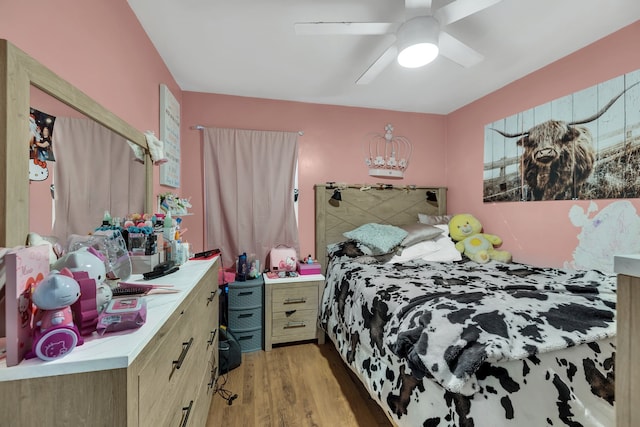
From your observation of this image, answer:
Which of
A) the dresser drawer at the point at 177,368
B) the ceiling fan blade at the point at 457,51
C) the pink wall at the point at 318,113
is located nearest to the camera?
the dresser drawer at the point at 177,368

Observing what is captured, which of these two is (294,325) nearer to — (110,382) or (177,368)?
(177,368)

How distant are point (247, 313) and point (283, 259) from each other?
58cm

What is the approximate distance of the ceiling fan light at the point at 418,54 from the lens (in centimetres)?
147

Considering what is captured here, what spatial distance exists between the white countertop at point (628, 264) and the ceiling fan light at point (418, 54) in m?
1.39

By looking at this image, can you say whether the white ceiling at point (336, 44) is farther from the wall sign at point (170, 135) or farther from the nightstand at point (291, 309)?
the nightstand at point (291, 309)

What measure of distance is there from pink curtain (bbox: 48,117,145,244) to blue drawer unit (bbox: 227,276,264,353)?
Result: 3.85 ft

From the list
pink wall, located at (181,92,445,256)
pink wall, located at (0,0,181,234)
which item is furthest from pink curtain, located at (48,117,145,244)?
pink wall, located at (181,92,445,256)

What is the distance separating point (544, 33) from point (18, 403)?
9.53 feet

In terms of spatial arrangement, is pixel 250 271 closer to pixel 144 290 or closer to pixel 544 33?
pixel 144 290

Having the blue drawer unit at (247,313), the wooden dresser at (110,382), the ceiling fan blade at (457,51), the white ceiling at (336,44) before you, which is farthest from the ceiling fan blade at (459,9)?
the blue drawer unit at (247,313)

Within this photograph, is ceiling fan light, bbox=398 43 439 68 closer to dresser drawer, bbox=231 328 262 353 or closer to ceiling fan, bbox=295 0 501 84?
ceiling fan, bbox=295 0 501 84

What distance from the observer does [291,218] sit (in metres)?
2.83

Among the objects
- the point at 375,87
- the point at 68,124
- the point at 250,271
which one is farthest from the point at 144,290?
the point at 375,87

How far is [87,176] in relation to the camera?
112cm
